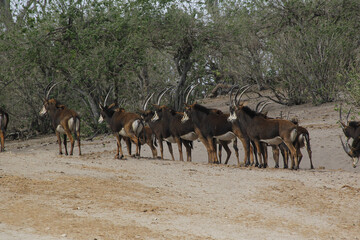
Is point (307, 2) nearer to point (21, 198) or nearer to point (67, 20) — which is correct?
point (67, 20)

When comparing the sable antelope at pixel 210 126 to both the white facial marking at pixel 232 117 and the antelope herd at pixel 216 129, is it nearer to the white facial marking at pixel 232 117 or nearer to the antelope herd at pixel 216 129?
the antelope herd at pixel 216 129

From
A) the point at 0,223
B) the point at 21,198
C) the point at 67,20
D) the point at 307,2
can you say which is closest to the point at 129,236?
the point at 0,223

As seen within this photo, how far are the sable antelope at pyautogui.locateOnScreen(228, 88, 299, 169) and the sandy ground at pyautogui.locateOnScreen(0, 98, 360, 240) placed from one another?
86 cm

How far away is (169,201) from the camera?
902 cm

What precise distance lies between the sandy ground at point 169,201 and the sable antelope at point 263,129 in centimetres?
86

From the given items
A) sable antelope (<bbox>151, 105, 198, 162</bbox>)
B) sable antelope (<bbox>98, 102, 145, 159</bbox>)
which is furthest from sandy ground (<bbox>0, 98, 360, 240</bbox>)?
sable antelope (<bbox>151, 105, 198, 162</bbox>)

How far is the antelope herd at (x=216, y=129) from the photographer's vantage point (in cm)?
1423

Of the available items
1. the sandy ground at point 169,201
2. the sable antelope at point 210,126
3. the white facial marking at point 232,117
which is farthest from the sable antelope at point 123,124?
the white facial marking at point 232,117

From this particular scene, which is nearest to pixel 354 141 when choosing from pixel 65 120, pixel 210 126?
pixel 210 126

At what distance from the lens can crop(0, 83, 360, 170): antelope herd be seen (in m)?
14.2

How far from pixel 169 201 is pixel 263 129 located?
5.80 metres

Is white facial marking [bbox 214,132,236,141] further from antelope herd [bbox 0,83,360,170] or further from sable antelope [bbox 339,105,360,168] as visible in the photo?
sable antelope [bbox 339,105,360,168]

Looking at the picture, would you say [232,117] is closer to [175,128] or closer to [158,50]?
[175,128]

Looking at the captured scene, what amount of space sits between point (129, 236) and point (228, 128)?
9207mm
